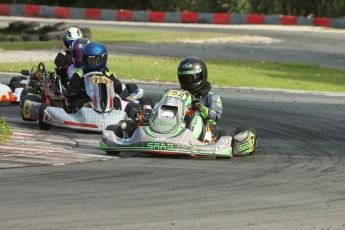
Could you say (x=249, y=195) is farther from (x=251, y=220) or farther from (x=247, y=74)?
(x=247, y=74)

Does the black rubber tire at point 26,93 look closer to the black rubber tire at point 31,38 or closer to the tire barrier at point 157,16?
the black rubber tire at point 31,38

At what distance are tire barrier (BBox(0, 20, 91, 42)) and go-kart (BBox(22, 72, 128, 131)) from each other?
1869 cm

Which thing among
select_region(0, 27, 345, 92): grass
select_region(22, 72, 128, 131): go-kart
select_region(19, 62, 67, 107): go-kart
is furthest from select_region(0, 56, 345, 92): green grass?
select_region(22, 72, 128, 131): go-kart

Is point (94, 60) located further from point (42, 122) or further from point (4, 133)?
point (4, 133)

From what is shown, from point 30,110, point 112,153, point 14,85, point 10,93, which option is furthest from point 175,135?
point 14,85

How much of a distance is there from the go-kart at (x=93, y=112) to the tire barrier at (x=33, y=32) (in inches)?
736

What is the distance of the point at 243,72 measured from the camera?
22.5m

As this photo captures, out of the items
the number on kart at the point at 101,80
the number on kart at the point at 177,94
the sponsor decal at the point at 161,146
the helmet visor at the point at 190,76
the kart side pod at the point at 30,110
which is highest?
the helmet visor at the point at 190,76

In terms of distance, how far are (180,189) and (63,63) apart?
731 cm

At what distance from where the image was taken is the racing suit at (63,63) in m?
14.9

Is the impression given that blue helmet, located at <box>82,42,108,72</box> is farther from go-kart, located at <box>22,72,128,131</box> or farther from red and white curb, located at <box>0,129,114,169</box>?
red and white curb, located at <box>0,129,114,169</box>

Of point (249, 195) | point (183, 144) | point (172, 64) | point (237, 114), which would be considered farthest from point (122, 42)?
point (249, 195)

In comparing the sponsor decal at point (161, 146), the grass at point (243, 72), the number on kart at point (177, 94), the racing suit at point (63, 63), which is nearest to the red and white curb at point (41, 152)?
the sponsor decal at point (161, 146)

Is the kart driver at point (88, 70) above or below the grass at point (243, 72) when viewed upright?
above
